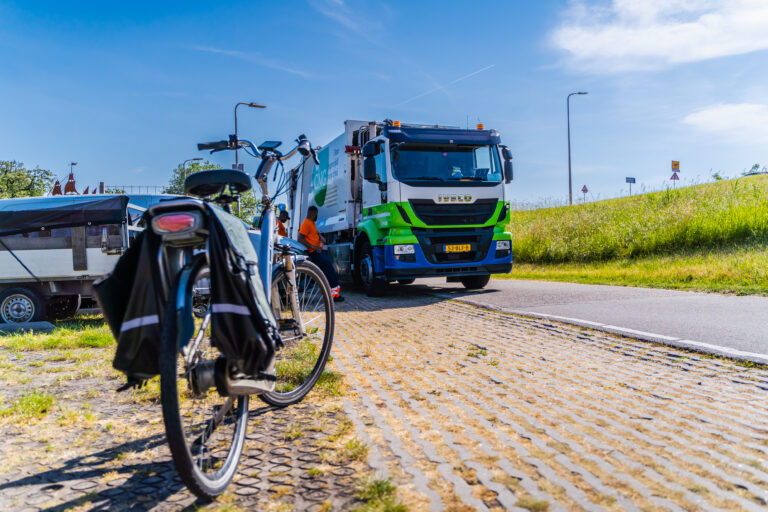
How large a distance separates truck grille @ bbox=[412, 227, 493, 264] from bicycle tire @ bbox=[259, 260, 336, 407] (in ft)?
24.0

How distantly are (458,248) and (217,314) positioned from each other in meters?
9.61

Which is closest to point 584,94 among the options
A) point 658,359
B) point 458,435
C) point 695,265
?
point 695,265

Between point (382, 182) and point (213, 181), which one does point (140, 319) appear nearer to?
point (213, 181)

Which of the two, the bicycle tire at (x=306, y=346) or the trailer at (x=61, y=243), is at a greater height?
the trailer at (x=61, y=243)

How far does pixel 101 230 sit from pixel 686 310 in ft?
26.8

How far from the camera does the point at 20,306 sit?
8.98m

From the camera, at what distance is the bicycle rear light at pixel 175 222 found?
8.38ft

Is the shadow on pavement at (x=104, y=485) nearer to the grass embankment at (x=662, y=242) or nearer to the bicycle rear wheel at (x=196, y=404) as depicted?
the bicycle rear wheel at (x=196, y=404)

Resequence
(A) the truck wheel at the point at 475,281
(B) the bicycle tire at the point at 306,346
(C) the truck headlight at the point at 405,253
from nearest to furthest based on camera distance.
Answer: (B) the bicycle tire at the point at 306,346
(C) the truck headlight at the point at 405,253
(A) the truck wheel at the point at 475,281

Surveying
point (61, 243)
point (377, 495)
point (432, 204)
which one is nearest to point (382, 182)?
point (432, 204)

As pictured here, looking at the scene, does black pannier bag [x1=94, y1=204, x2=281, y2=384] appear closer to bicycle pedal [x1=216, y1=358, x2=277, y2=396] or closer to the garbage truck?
bicycle pedal [x1=216, y1=358, x2=277, y2=396]

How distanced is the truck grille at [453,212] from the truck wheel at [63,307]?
607 cm

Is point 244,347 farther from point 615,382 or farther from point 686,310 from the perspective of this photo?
point 686,310

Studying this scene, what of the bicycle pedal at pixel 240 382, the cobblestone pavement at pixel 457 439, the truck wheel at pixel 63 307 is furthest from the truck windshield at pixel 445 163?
the bicycle pedal at pixel 240 382
